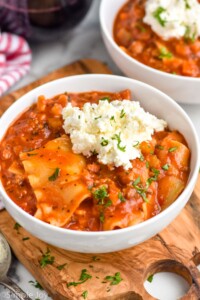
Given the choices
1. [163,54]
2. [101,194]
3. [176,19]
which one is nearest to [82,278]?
[101,194]

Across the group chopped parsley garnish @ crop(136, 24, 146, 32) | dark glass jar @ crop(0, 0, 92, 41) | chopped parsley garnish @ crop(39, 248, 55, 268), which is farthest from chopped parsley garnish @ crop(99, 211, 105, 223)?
dark glass jar @ crop(0, 0, 92, 41)

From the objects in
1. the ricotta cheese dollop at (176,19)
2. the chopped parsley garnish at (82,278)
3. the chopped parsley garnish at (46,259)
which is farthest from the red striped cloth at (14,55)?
the chopped parsley garnish at (82,278)

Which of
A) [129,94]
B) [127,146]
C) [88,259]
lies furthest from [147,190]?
[129,94]

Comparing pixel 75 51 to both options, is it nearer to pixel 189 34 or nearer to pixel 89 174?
pixel 189 34

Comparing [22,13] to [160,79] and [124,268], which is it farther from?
[124,268]

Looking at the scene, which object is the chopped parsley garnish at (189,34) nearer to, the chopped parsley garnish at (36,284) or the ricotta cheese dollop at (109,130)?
the ricotta cheese dollop at (109,130)

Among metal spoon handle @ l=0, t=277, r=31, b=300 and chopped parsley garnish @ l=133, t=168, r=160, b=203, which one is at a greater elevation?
chopped parsley garnish @ l=133, t=168, r=160, b=203

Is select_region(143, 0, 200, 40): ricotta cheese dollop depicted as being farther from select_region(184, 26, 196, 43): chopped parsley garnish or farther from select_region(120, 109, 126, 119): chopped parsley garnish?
select_region(120, 109, 126, 119): chopped parsley garnish
